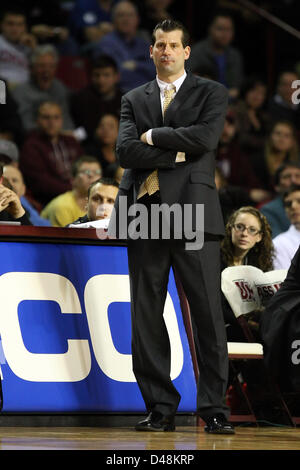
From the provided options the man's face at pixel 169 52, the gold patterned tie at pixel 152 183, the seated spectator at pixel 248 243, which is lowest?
the seated spectator at pixel 248 243

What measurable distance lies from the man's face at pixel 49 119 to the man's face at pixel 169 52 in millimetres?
4155

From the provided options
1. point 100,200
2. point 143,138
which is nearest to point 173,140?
point 143,138

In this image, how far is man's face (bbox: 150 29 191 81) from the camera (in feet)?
15.6

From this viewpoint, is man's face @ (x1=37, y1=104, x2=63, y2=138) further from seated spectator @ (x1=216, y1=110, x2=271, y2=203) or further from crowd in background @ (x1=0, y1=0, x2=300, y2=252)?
seated spectator @ (x1=216, y1=110, x2=271, y2=203)

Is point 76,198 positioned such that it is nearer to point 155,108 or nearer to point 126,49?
point 155,108

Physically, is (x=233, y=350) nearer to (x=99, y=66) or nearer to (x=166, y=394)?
(x=166, y=394)

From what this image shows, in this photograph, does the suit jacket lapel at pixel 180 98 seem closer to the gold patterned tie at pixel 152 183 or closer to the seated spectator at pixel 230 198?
the gold patterned tie at pixel 152 183

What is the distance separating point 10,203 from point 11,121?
12.9 feet

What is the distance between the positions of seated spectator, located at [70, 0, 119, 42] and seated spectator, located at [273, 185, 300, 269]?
4.35m

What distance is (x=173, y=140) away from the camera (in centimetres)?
461

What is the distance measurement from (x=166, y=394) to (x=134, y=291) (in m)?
0.52

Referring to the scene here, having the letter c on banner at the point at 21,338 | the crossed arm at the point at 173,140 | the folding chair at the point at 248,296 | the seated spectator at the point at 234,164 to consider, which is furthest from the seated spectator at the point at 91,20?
the crossed arm at the point at 173,140

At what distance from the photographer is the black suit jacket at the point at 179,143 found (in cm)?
464

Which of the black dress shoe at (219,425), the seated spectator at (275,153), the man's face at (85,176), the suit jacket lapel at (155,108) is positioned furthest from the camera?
the seated spectator at (275,153)
